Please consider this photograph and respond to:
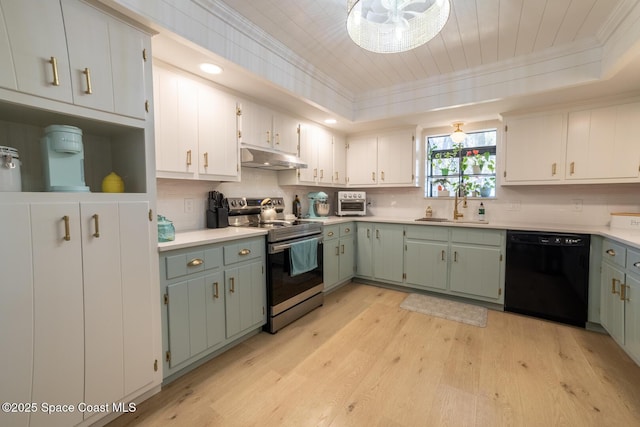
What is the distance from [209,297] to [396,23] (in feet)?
7.24

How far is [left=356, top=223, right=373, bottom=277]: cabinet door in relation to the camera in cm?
367

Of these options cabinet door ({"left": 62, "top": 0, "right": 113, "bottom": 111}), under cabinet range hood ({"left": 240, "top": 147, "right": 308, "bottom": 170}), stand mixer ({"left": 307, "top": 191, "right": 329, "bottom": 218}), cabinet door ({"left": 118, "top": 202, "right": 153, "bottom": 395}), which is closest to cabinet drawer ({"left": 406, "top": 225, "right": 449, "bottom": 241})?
stand mixer ({"left": 307, "top": 191, "right": 329, "bottom": 218})

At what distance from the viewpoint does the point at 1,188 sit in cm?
118

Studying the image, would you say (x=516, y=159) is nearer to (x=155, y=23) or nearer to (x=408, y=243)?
(x=408, y=243)

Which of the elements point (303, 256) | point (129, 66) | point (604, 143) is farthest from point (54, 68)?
point (604, 143)

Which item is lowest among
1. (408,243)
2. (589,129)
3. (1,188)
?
(408,243)

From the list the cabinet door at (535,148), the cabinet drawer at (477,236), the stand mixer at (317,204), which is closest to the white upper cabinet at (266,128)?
the stand mixer at (317,204)

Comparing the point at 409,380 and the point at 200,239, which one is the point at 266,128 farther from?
the point at 409,380

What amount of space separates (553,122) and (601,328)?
206 centimetres

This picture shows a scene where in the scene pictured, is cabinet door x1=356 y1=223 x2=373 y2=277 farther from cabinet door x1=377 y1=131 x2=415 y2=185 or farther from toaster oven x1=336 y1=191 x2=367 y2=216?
cabinet door x1=377 y1=131 x2=415 y2=185

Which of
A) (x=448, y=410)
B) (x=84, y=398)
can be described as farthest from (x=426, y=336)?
(x=84, y=398)

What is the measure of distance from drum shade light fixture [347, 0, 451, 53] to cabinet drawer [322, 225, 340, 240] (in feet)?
6.41

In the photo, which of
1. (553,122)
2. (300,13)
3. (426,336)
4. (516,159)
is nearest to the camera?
(300,13)

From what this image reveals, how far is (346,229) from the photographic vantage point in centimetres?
360
